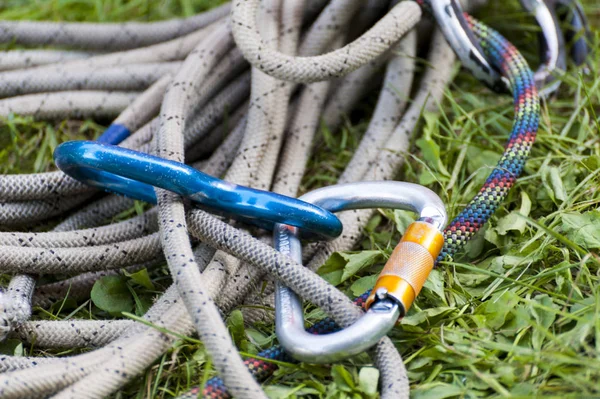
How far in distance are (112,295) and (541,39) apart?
105 centimetres

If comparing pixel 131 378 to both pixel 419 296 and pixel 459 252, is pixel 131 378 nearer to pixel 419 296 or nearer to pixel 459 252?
pixel 419 296

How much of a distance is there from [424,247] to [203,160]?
0.65m

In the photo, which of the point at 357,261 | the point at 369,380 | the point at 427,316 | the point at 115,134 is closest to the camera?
the point at 369,380

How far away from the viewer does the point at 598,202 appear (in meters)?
1.23

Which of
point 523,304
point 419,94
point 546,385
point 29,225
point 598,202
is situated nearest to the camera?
point 546,385

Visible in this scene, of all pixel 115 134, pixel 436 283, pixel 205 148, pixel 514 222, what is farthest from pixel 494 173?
pixel 115 134

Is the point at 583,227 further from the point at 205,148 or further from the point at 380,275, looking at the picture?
the point at 205,148

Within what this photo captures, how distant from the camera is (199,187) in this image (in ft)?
3.67

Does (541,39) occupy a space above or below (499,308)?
above

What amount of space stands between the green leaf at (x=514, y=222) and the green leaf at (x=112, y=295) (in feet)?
2.18

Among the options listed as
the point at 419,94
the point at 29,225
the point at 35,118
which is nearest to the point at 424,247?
the point at 419,94

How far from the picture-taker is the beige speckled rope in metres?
1.02

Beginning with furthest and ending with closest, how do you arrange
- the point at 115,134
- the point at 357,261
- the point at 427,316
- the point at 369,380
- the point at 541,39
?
the point at 541,39
the point at 115,134
the point at 357,261
the point at 427,316
the point at 369,380

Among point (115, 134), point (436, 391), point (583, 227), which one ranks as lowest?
point (436, 391)
